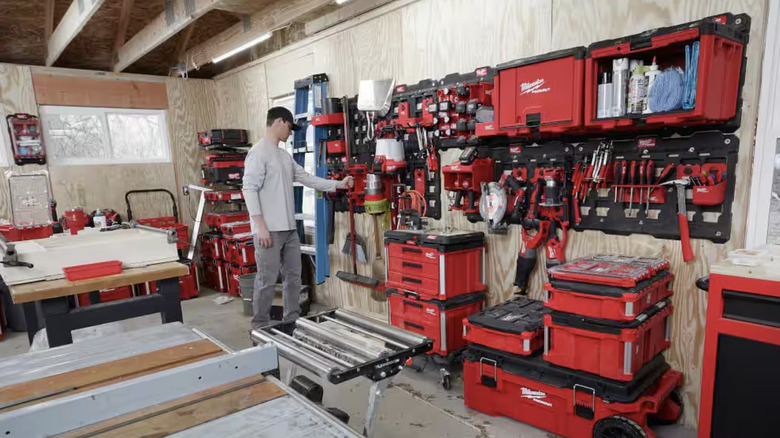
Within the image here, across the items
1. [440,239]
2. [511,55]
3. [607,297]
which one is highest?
[511,55]

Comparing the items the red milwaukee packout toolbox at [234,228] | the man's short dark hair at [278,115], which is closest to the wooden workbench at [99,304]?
the man's short dark hair at [278,115]

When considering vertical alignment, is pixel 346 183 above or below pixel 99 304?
above

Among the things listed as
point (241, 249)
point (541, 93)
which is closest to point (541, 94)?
→ point (541, 93)

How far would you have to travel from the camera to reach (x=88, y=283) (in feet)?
7.27

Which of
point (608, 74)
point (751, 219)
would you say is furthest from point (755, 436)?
point (608, 74)

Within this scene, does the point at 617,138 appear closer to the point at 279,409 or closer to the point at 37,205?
the point at 279,409

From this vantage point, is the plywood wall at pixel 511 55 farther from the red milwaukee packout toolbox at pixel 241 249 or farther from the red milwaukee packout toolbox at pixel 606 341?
the red milwaukee packout toolbox at pixel 241 249

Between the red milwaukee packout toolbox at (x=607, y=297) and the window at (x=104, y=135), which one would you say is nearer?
the red milwaukee packout toolbox at (x=607, y=297)

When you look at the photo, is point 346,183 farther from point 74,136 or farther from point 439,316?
point 74,136

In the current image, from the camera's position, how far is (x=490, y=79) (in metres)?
2.96

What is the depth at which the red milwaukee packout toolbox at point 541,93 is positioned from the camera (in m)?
2.25

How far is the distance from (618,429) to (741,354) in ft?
2.07

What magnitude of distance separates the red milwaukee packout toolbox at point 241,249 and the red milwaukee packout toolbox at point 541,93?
3308 millimetres

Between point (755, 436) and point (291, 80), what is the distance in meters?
4.65
